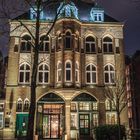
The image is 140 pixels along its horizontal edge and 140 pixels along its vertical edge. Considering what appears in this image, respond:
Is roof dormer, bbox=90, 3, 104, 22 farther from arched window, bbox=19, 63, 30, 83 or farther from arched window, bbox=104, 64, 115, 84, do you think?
arched window, bbox=19, 63, 30, 83

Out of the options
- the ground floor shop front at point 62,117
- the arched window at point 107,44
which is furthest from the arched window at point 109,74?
the ground floor shop front at point 62,117

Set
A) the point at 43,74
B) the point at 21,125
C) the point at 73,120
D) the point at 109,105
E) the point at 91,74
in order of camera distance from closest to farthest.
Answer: the point at 21,125, the point at 73,120, the point at 109,105, the point at 43,74, the point at 91,74

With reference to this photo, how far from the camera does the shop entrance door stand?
30.7 meters

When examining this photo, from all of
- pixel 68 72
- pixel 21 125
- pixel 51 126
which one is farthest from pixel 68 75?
pixel 21 125

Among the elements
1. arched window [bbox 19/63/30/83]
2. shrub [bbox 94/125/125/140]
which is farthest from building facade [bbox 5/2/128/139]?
shrub [bbox 94/125/125/140]

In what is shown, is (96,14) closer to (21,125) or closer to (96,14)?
(96,14)

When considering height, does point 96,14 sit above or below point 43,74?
above

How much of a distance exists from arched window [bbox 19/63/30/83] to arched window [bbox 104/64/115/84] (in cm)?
929

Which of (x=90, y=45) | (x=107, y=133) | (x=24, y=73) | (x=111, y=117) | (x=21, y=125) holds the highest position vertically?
(x=90, y=45)

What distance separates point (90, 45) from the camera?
33.7m

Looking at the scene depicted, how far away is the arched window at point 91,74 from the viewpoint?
3256 centimetres

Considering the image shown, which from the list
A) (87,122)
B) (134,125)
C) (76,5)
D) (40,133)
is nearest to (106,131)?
(87,122)

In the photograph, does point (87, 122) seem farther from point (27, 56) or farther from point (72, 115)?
point (27, 56)

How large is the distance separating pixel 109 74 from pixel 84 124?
22.2 ft
